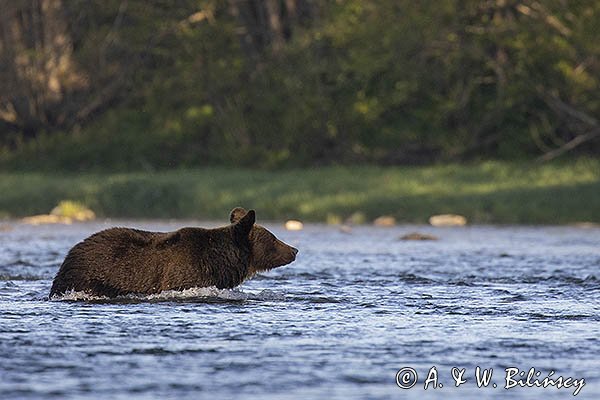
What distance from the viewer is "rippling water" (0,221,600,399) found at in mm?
9000

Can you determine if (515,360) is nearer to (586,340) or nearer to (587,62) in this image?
(586,340)

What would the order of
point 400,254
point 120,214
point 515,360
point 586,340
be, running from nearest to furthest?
point 515,360, point 586,340, point 400,254, point 120,214

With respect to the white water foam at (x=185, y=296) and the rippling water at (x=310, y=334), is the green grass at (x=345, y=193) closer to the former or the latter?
the rippling water at (x=310, y=334)

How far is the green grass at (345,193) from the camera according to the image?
3055 centimetres

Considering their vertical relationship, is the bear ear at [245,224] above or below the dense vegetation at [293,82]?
below

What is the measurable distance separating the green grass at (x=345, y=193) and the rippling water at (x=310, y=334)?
11.9 meters

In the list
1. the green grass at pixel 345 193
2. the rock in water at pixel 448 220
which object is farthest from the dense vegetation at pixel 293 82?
the rock in water at pixel 448 220

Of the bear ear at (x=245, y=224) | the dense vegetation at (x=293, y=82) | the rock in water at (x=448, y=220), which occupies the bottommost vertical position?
the bear ear at (x=245, y=224)

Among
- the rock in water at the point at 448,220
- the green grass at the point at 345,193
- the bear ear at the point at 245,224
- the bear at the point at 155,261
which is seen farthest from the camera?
the green grass at the point at 345,193

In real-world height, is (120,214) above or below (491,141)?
below

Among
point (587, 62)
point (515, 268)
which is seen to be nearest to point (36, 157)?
point (587, 62)

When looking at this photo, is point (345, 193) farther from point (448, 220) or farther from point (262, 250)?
point (262, 250)

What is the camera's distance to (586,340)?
11094mm

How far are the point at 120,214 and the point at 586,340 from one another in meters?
23.9
